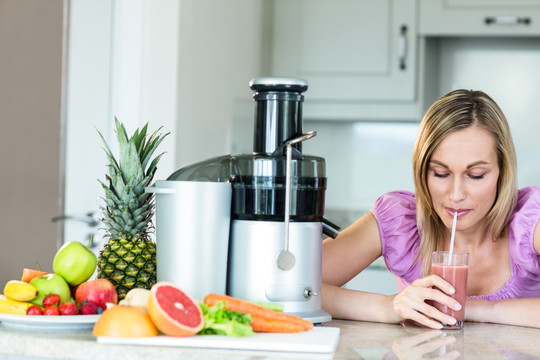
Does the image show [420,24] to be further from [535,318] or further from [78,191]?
[535,318]

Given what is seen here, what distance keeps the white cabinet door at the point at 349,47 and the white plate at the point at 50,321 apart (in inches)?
106

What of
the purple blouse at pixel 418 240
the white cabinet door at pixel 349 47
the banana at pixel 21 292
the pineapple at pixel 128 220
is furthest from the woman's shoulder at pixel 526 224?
the white cabinet door at pixel 349 47

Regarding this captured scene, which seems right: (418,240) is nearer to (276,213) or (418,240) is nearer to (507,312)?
(507,312)

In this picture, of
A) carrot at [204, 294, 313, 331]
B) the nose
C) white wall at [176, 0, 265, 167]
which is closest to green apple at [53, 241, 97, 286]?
carrot at [204, 294, 313, 331]

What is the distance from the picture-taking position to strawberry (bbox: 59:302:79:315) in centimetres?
120

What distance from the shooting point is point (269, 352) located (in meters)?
1.07

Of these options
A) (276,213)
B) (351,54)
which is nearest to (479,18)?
(351,54)

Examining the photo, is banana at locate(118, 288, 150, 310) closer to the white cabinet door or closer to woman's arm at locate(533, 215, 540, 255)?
woman's arm at locate(533, 215, 540, 255)

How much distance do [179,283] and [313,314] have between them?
0.78ft

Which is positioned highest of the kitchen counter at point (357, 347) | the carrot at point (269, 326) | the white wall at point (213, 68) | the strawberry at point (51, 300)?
the white wall at point (213, 68)

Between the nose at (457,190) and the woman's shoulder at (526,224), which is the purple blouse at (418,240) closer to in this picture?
the woman's shoulder at (526,224)

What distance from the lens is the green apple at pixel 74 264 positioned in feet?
4.16

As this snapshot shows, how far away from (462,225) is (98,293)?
82 cm

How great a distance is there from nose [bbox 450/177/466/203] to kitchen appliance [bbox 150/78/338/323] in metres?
0.40
